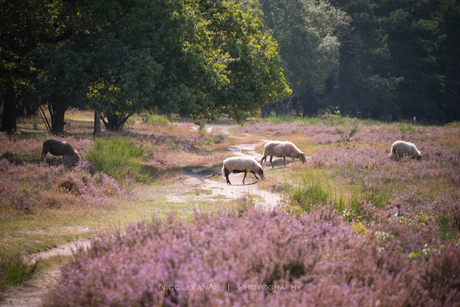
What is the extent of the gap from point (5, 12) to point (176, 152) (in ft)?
36.7

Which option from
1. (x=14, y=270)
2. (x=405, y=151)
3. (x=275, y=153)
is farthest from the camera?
(x=275, y=153)

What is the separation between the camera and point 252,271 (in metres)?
3.30

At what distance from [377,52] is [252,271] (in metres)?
62.0

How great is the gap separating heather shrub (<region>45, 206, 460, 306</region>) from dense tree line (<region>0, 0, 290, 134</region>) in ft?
41.9

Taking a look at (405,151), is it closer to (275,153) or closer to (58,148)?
(275,153)

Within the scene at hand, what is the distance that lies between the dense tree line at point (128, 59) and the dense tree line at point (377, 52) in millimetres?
33617

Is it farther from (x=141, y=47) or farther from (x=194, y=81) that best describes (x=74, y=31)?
(x=194, y=81)

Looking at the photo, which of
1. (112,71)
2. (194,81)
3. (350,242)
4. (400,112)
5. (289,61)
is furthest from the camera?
(400,112)

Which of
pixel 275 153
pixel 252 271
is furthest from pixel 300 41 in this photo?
pixel 252 271

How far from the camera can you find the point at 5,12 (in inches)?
584

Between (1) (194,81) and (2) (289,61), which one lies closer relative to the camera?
(1) (194,81)

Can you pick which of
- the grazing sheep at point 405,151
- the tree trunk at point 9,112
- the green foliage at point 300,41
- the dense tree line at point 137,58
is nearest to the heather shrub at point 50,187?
the dense tree line at point 137,58

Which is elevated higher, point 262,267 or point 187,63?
point 187,63

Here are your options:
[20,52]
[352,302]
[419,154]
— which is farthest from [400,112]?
[352,302]
